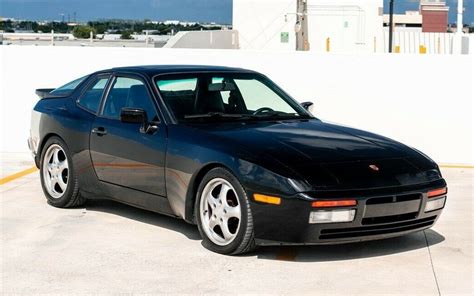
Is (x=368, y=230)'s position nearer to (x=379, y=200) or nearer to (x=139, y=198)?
(x=379, y=200)

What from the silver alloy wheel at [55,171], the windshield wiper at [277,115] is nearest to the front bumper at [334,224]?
the windshield wiper at [277,115]

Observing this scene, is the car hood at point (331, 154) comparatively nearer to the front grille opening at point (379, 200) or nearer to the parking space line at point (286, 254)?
the front grille opening at point (379, 200)

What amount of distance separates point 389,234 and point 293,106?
195cm

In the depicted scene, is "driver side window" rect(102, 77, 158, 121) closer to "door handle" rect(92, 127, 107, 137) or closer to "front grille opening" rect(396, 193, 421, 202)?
"door handle" rect(92, 127, 107, 137)

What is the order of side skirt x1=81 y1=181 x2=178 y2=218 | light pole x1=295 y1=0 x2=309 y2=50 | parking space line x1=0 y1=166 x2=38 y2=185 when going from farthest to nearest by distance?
light pole x1=295 y1=0 x2=309 y2=50
parking space line x1=0 y1=166 x2=38 y2=185
side skirt x1=81 y1=181 x2=178 y2=218

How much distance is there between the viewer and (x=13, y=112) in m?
12.8

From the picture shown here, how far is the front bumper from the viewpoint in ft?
19.4

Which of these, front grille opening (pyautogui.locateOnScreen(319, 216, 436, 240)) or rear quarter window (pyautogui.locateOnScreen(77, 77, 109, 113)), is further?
rear quarter window (pyautogui.locateOnScreen(77, 77, 109, 113))

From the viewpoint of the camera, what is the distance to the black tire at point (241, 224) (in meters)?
6.05

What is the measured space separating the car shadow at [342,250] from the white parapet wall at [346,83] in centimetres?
507

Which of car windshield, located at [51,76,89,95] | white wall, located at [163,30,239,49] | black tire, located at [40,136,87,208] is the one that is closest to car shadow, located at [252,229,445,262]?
black tire, located at [40,136,87,208]

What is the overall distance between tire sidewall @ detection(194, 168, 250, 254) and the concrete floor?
8cm

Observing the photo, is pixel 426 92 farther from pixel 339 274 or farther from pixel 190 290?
pixel 190 290

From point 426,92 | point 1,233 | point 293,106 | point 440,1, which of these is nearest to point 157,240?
point 1,233
